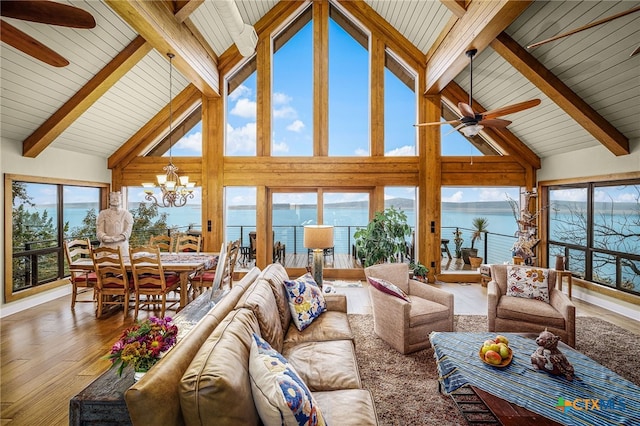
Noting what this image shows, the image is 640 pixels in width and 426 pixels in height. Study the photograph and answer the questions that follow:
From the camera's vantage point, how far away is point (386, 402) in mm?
2279

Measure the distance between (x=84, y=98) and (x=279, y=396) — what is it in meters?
4.96

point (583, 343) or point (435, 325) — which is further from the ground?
point (435, 325)

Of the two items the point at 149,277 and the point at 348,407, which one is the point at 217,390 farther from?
the point at 149,277

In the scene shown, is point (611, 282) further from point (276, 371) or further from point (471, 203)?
point (276, 371)

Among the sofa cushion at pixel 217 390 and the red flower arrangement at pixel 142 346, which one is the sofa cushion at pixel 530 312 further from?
the red flower arrangement at pixel 142 346

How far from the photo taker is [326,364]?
203cm

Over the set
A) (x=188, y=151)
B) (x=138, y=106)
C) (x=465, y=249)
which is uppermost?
(x=138, y=106)

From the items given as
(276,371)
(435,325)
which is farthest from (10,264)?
(435,325)

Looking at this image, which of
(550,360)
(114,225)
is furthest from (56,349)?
(550,360)

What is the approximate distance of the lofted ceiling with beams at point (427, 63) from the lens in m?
3.39

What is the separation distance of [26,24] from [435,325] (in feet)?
17.6

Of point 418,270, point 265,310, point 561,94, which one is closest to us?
point 265,310

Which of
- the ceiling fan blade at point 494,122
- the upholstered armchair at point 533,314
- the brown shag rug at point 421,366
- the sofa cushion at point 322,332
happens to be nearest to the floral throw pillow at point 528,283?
the upholstered armchair at point 533,314

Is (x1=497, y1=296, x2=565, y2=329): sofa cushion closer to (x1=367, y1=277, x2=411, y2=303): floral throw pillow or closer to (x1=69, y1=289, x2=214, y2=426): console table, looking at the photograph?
(x1=367, y1=277, x2=411, y2=303): floral throw pillow
